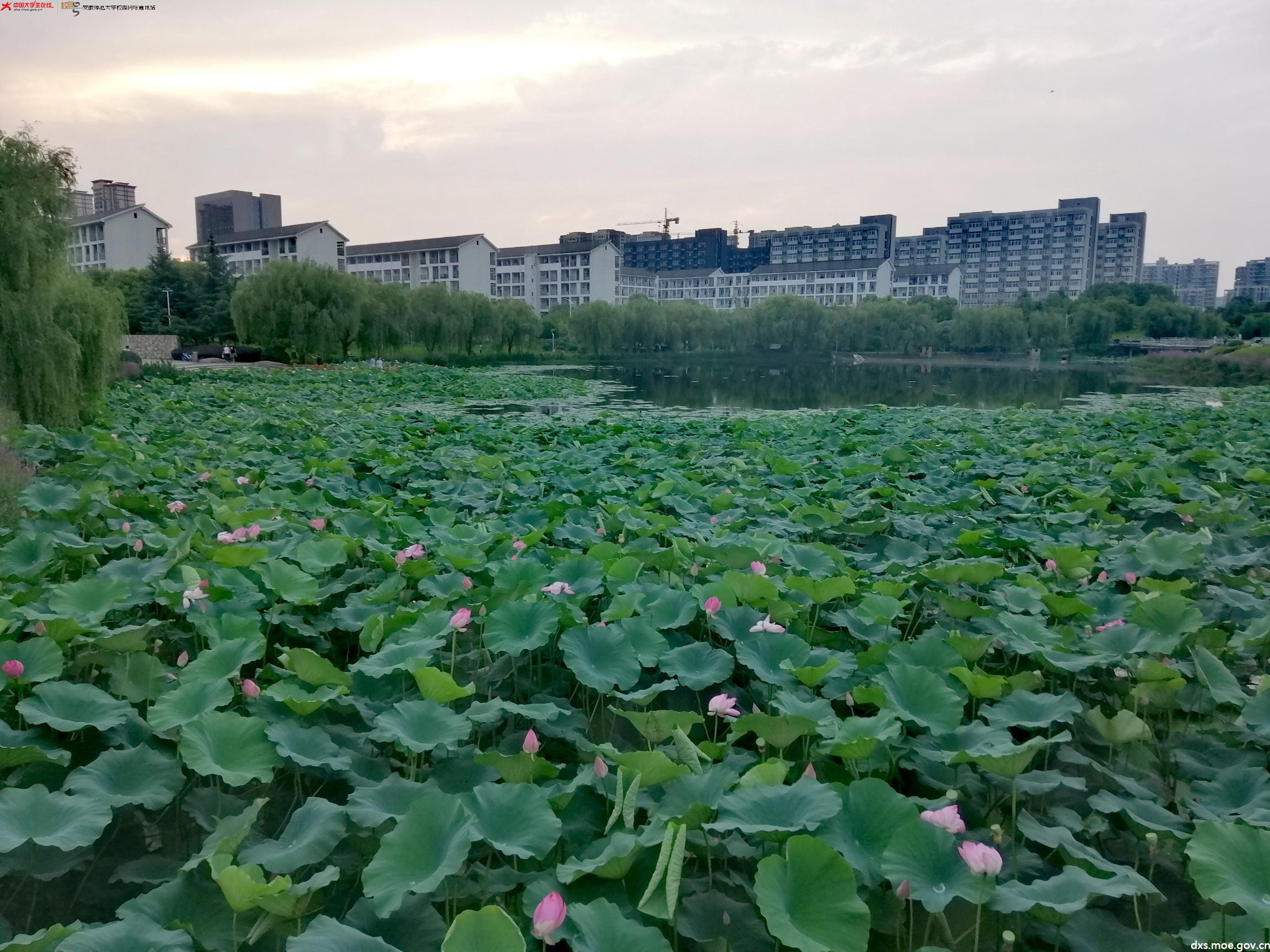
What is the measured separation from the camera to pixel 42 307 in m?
6.79

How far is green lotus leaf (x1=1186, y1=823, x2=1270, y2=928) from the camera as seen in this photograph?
100 centimetres

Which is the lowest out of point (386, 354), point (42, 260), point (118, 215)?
point (386, 354)

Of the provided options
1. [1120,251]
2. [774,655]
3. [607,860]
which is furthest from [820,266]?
[607,860]

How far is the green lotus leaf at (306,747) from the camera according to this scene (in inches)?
51.2

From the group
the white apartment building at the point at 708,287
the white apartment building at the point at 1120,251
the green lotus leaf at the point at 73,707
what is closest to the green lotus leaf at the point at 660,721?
the green lotus leaf at the point at 73,707

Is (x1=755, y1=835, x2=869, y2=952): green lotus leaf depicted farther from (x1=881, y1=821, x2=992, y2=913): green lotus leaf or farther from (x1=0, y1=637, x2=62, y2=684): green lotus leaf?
(x1=0, y1=637, x2=62, y2=684): green lotus leaf

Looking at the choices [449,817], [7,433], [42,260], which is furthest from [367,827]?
[42,260]

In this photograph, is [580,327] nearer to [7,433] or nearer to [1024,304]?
[1024,304]

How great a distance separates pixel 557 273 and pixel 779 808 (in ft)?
196

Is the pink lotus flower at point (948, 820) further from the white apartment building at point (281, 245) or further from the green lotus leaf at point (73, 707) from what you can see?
the white apartment building at point (281, 245)

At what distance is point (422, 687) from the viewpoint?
1466 millimetres

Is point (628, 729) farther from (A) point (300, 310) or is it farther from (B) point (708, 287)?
(B) point (708, 287)

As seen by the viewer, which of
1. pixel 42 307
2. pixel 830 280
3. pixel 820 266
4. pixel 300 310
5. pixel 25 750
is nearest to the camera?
pixel 25 750

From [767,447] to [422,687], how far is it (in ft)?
14.5
